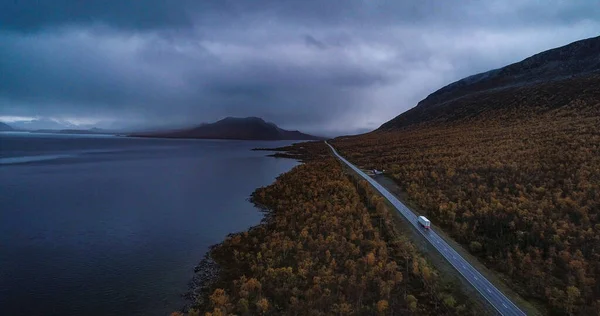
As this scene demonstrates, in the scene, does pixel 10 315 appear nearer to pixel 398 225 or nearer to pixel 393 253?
pixel 393 253

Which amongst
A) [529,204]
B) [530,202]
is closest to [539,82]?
[530,202]

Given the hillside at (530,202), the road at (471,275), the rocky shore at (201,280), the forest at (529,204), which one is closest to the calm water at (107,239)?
the rocky shore at (201,280)

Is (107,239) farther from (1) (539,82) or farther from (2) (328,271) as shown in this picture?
(1) (539,82)

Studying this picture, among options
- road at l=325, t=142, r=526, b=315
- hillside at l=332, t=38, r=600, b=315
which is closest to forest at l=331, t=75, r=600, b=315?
hillside at l=332, t=38, r=600, b=315

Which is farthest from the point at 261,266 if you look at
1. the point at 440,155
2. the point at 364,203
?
the point at 440,155

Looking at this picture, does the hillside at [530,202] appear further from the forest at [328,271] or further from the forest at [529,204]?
the forest at [328,271]

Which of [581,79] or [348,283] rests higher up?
[581,79]

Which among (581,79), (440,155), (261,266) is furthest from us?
(581,79)
